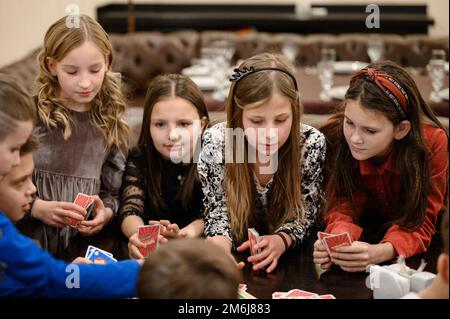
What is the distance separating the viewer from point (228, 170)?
2242 millimetres

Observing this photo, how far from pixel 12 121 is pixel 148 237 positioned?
554 millimetres

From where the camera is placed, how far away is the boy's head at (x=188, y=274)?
1363mm

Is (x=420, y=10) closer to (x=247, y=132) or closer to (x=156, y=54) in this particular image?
(x=156, y=54)

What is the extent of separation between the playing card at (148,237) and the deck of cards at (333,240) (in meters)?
0.48

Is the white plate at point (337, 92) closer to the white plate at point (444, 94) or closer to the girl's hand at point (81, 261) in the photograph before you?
the white plate at point (444, 94)

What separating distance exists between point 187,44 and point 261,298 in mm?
3769

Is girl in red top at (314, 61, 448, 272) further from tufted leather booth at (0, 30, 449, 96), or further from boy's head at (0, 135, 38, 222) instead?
tufted leather booth at (0, 30, 449, 96)

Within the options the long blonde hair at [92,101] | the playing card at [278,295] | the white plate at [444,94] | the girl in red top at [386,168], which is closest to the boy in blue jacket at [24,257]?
the playing card at [278,295]

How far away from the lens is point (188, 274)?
136cm

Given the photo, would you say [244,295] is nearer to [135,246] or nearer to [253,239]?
[253,239]

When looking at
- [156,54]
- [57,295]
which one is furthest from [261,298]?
[156,54]

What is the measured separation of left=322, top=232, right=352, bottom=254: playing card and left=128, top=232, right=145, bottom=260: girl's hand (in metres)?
0.54

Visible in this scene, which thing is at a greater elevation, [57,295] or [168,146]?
[168,146]
